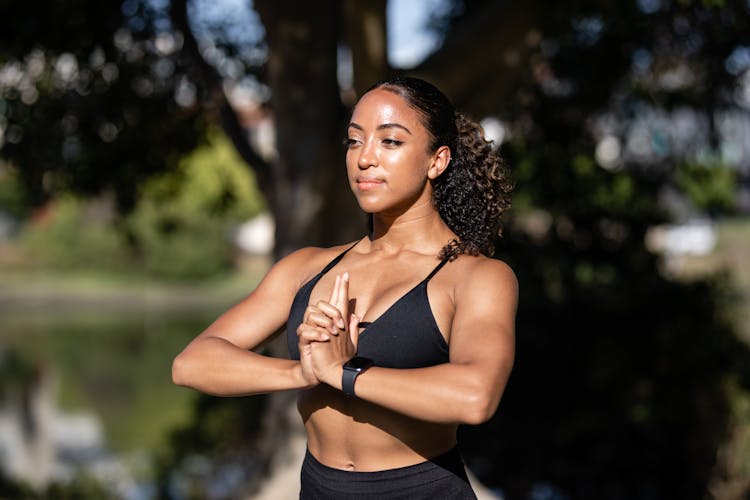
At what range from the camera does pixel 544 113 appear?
12656 mm

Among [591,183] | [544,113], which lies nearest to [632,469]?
[591,183]

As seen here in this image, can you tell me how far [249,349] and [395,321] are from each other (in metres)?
0.55

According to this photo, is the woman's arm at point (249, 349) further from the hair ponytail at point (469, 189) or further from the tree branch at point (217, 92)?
the tree branch at point (217, 92)

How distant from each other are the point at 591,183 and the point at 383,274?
1044 centimetres

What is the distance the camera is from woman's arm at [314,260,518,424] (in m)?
2.51

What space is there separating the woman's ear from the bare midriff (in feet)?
2.30

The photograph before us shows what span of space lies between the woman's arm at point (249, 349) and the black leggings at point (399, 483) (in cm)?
34

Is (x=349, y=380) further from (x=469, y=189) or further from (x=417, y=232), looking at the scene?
(x=469, y=189)

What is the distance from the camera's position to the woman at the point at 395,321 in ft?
8.64

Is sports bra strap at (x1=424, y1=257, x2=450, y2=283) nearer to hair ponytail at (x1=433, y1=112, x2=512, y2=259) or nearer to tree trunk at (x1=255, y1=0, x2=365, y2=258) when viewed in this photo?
hair ponytail at (x1=433, y1=112, x2=512, y2=259)

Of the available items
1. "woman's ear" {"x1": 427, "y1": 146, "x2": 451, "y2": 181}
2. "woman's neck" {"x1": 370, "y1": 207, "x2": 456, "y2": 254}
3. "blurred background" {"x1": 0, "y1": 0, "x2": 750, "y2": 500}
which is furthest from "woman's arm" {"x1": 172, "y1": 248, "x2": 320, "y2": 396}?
"blurred background" {"x1": 0, "y1": 0, "x2": 750, "y2": 500}

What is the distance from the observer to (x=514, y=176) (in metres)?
9.57

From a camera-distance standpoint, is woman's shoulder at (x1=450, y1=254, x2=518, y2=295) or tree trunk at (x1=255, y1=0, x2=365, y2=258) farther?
tree trunk at (x1=255, y1=0, x2=365, y2=258)

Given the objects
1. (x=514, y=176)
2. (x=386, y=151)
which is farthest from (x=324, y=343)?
(x=514, y=176)
